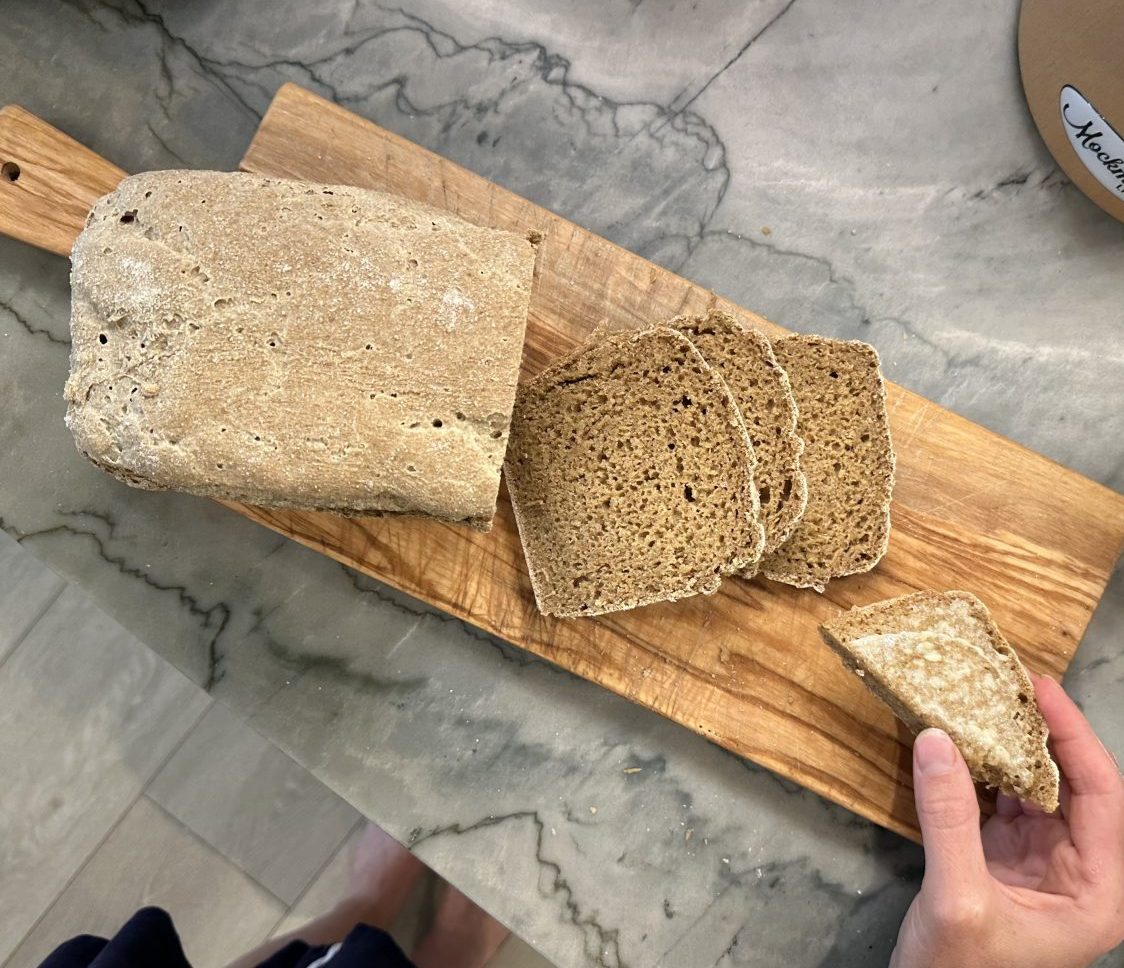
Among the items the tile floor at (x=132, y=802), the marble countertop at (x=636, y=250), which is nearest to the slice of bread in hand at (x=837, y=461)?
the marble countertop at (x=636, y=250)

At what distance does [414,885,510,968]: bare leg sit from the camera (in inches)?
95.3

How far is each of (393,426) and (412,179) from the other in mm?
822

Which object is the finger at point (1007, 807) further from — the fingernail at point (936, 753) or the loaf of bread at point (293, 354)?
the loaf of bread at point (293, 354)

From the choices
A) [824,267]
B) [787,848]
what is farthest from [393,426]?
[787,848]

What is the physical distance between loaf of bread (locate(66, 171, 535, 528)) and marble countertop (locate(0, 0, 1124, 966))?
670mm

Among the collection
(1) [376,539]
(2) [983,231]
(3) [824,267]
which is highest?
(2) [983,231]

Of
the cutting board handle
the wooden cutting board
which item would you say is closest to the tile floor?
the wooden cutting board

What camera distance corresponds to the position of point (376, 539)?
2129 millimetres

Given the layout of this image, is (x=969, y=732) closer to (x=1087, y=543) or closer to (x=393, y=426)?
(x=1087, y=543)

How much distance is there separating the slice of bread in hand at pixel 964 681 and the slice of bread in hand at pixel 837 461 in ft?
0.51

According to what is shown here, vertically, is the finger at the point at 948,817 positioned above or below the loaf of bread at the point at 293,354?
below

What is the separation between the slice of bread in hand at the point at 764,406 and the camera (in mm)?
1963

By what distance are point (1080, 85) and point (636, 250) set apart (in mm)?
1123

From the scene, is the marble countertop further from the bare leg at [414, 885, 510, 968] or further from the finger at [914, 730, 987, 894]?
the finger at [914, 730, 987, 894]
